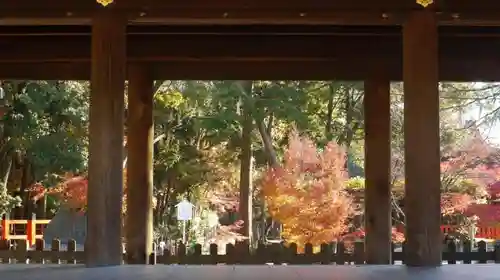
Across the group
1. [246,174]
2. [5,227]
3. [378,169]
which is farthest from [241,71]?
[5,227]

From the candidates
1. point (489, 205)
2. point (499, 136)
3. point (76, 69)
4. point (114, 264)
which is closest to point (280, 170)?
point (489, 205)

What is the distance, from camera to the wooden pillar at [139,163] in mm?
7238

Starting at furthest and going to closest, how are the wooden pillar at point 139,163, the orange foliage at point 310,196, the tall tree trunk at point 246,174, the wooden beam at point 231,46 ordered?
the tall tree trunk at point 246,174
the orange foliage at point 310,196
the wooden pillar at point 139,163
the wooden beam at point 231,46

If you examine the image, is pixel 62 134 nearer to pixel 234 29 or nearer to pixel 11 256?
pixel 11 256

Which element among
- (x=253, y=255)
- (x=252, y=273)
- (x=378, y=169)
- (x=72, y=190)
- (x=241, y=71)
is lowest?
(x=253, y=255)

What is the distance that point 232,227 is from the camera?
1612cm

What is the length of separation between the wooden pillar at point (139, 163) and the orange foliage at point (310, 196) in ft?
18.0

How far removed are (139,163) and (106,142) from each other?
236 centimetres

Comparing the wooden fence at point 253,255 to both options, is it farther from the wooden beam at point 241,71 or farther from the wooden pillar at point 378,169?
the wooden beam at point 241,71

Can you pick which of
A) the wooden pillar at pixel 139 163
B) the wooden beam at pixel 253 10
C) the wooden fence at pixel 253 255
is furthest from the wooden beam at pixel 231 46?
the wooden fence at pixel 253 255

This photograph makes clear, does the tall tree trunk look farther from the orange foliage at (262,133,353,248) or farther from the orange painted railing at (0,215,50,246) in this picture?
the orange painted railing at (0,215,50,246)

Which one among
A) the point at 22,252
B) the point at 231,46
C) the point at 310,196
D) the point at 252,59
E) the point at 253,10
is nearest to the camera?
the point at 253,10

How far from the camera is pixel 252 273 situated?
4852 millimetres

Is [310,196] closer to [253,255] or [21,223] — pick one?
[253,255]
